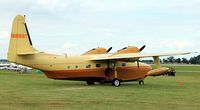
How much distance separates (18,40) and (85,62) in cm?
551

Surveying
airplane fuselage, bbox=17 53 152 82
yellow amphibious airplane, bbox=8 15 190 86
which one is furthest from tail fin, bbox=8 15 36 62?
airplane fuselage, bbox=17 53 152 82

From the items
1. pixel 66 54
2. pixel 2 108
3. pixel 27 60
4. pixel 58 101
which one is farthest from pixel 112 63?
pixel 2 108

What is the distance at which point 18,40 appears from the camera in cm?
3055

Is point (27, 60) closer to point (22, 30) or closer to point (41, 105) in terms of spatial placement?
point (22, 30)

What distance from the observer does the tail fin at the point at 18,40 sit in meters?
30.5

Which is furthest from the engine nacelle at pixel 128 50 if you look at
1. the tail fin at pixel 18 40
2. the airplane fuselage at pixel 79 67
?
the tail fin at pixel 18 40

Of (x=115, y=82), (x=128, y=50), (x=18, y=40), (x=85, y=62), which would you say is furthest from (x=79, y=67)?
(x=18, y=40)

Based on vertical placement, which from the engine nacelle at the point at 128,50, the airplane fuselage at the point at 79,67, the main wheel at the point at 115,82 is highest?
the engine nacelle at the point at 128,50

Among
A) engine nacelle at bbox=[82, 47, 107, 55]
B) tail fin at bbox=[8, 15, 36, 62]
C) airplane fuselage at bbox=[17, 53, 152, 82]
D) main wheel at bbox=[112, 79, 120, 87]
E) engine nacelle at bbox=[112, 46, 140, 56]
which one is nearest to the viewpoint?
tail fin at bbox=[8, 15, 36, 62]

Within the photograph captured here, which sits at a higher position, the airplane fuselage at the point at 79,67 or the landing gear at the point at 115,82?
the airplane fuselage at the point at 79,67

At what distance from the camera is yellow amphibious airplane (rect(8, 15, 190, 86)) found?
30703 millimetres

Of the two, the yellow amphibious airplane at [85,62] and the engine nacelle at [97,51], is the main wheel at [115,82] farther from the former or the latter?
the engine nacelle at [97,51]

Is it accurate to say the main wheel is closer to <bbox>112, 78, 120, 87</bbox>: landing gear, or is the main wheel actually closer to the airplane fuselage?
<bbox>112, 78, 120, 87</bbox>: landing gear

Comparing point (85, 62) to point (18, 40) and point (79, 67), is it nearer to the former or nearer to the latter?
point (79, 67)
